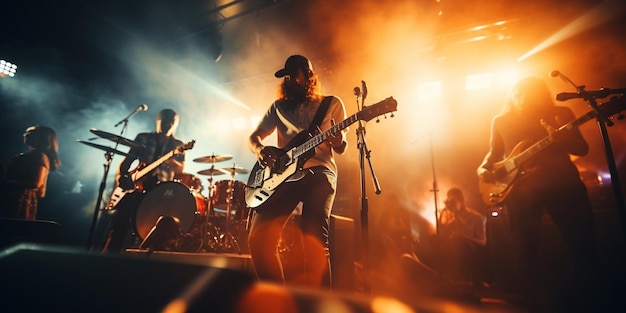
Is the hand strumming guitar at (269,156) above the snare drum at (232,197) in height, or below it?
above

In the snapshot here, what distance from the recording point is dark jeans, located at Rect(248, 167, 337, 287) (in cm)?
214

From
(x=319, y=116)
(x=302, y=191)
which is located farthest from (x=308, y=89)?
(x=302, y=191)

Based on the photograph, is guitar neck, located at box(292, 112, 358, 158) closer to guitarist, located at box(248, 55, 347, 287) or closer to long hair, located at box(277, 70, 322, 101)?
guitarist, located at box(248, 55, 347, 287)

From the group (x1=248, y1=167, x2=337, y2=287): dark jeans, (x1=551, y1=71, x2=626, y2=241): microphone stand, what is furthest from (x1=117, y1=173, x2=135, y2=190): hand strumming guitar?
(x1=551, y1=71, x2=626, y2=241): microphone stand

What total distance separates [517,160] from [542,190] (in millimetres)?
550

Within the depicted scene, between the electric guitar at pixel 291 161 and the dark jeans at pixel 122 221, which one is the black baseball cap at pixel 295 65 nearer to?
the electric guitar at pixel 291 161

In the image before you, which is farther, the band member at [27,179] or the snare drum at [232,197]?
the snare drum at [232,197]

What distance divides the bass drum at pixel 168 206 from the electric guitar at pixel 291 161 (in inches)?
100

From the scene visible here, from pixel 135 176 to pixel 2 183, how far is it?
239 centimetres

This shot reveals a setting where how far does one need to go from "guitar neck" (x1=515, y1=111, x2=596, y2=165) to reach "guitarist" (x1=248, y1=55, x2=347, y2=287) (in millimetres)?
2421

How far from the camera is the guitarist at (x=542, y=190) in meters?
2.84

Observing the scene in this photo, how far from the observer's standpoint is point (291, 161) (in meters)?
2.57

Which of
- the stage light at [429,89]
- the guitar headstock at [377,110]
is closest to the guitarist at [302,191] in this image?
the guitar headstock at [377,110]

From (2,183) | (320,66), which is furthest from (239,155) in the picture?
(2,183)
